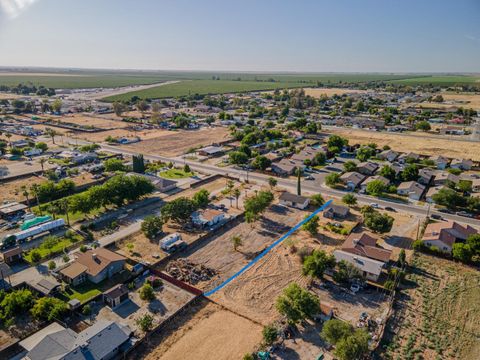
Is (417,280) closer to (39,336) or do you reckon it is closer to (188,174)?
(39,336)

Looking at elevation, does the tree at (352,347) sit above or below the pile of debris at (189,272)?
above

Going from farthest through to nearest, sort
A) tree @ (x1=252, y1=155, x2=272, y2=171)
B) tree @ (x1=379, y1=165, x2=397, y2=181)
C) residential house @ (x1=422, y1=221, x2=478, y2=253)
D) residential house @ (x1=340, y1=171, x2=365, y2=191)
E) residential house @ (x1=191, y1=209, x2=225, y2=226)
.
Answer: tree @ (x1=252, y1=155, x2=272, y2=171) → tree @ (x1=379, y1=165, x2=397, y2=181) → residential house @ (x1=340, y1=171, x2=365, y2=191) → residential house @ (x1=191, y1=209, x2=225, y2=226) → residential house @ (x1=422, y1=221, x2=478, y2=253)

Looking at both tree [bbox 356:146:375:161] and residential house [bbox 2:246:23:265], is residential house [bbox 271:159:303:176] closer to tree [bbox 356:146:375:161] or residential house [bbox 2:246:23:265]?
tree [bbox 356:146:375:161]

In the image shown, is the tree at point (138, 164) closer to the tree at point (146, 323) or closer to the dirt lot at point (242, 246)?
the dirt lot at point (242, 246)

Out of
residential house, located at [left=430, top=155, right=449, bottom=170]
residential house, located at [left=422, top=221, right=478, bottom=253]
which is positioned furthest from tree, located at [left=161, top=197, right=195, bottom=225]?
residential house, located at [left=430, top=155, right=449, bottom=170]

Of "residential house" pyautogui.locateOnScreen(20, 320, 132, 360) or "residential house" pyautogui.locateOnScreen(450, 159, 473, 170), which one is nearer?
"residential house" pyautogui.locateOnScreen(20, 320, 132, 360)

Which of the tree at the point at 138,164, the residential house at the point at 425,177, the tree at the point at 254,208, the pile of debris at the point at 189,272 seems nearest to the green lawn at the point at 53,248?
the pile of debris at the point at 189,272
